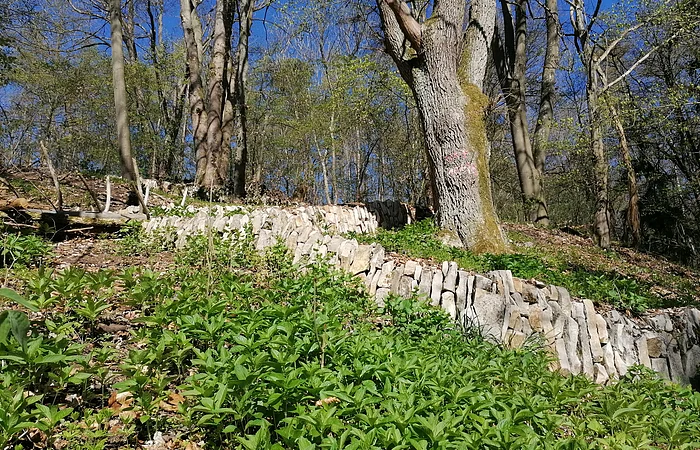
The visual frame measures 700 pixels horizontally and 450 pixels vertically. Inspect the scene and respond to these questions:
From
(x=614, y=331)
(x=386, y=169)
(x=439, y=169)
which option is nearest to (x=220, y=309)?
(x=614, y=331)

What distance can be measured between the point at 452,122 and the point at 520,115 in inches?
309

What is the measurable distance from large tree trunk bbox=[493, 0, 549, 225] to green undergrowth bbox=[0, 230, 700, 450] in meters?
11.1

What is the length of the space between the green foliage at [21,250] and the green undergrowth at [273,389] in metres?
0.96

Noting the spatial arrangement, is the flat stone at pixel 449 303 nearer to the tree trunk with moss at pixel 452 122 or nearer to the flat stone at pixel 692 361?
the flat stone at pixel 692 361

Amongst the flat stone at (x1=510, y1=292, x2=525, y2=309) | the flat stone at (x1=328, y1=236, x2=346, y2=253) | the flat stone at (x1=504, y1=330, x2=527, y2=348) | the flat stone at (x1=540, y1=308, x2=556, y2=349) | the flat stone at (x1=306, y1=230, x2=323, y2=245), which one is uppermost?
the flat stone at (x1=306, y1=230, x2=323, y2=245)

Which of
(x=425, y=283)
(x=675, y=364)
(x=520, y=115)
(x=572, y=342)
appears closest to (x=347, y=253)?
(x=425, y=283)

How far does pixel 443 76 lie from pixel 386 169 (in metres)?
21.8

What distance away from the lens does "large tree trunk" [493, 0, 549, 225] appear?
45.5 ft

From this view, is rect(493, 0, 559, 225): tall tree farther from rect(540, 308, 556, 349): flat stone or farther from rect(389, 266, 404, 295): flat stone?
rect(389, 266, 404, 295): flat stone

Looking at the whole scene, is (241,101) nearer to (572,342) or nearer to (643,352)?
(572,342)

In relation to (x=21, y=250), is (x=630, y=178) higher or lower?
higher

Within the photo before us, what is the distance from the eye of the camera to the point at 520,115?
14.3 meters

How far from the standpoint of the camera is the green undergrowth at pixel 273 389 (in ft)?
5.96

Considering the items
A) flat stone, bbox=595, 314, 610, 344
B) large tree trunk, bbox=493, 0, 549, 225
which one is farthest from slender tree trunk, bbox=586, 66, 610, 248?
flat stone, bbox=595, 314, 610, 344
